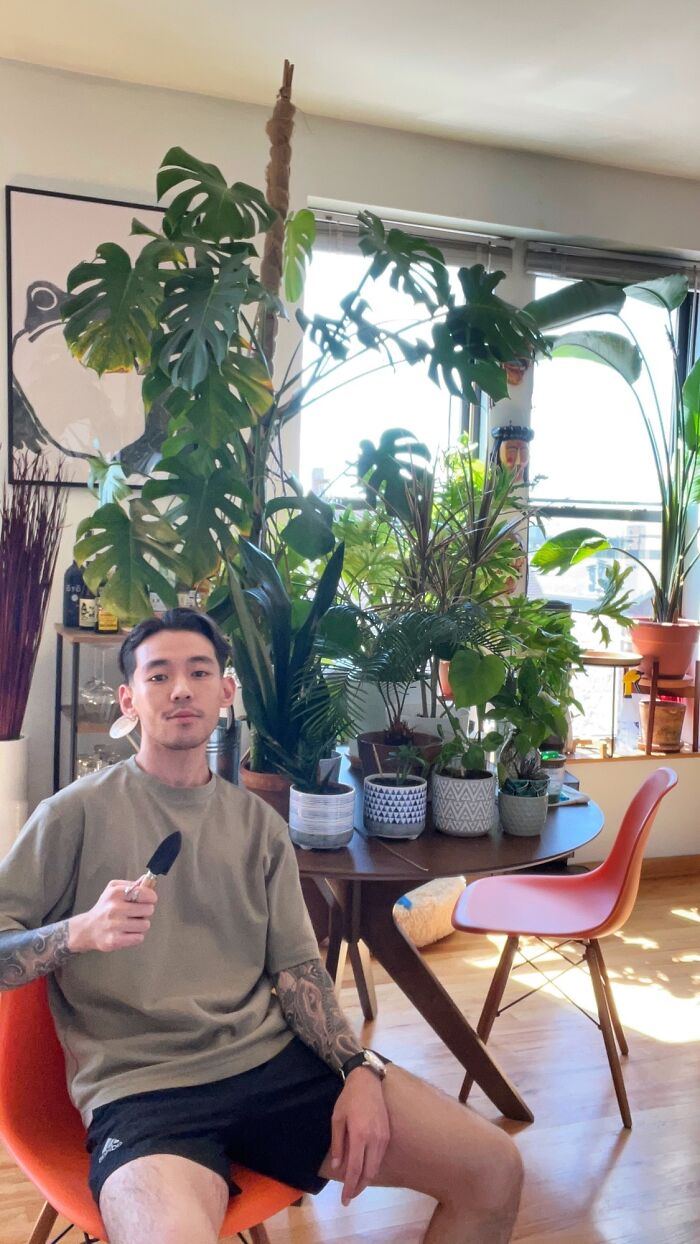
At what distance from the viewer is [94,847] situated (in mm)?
1563

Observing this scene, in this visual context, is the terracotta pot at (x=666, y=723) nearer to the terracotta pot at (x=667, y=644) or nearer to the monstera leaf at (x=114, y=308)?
the terracotta pot at (x=667, y=644)

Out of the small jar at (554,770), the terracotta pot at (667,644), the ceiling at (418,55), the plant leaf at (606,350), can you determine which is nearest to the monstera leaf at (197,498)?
the small jar at (554,770)

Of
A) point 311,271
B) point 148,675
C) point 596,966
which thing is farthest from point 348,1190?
point 311,271

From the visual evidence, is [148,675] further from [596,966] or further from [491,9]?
[491,9]

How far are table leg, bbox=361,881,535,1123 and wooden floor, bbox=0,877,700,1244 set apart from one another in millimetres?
273

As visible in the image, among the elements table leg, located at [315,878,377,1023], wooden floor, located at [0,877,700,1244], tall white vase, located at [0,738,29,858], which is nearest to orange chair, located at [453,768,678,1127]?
wooden floor, located at [0,877,700,1244]

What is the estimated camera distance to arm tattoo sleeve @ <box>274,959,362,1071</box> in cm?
159

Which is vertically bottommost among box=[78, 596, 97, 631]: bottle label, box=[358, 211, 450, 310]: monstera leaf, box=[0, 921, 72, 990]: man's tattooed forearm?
box=[0, 921, 72, 990]: man's tattooed forearm

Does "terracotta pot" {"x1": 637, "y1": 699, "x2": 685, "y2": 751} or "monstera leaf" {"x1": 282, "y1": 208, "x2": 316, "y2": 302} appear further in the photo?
"terracotta pot" {"x1": 637, "y1": 699, "x2": 685, "y2": 751}

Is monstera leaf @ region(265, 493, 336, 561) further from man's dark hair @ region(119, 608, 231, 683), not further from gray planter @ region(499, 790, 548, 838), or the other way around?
gray planter @ region(499, 790, 548, 838)

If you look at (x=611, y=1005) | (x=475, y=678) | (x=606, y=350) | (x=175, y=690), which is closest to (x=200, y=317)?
(x=175, y=690)

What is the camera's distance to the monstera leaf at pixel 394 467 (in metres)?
2.48

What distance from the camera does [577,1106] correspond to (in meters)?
2.53

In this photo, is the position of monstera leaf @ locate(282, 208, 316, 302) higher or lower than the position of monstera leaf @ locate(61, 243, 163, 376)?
higher
